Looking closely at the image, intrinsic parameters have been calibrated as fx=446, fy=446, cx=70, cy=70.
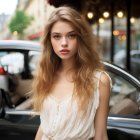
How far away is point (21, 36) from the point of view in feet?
178

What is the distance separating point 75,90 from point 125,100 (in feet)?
4.40

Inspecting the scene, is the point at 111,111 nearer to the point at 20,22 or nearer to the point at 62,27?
the point at 62,27

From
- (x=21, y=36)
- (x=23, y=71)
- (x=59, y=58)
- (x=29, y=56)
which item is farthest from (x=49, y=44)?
(x=21, y=36)

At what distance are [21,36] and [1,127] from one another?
51.5m

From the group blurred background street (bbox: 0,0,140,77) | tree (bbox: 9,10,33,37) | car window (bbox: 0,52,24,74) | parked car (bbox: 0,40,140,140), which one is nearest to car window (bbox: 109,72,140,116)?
parked car (bbox: 0,40,140,140)

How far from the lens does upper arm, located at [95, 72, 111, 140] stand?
2252 mm

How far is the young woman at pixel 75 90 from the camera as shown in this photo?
2232mm

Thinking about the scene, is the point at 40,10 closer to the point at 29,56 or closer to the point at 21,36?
the point at 21,36

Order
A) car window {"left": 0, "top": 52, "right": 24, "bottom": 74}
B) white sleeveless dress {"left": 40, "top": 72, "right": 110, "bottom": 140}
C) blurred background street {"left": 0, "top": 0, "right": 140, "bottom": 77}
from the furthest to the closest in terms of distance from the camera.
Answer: blurred background street {"left": 0, "top": 0, "right": 140, "bottom": 77}, car window {"left": 0, "top": 52, "right": 24, "bottom": 74}, white sleeveless dress {"left": 40, "top": 72, "right": 110, "bottom": 140}

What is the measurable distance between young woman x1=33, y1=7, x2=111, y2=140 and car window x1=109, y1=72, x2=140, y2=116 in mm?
1046

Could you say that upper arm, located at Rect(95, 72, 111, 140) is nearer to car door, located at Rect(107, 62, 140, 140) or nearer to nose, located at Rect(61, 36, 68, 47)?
nose, located at Rect(61, 36, 68, 47)

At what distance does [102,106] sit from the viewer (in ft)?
7.42

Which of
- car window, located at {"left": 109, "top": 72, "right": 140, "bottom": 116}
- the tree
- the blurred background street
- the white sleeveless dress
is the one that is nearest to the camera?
the white sleeveless dress

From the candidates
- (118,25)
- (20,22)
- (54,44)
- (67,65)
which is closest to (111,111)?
(67,65)
